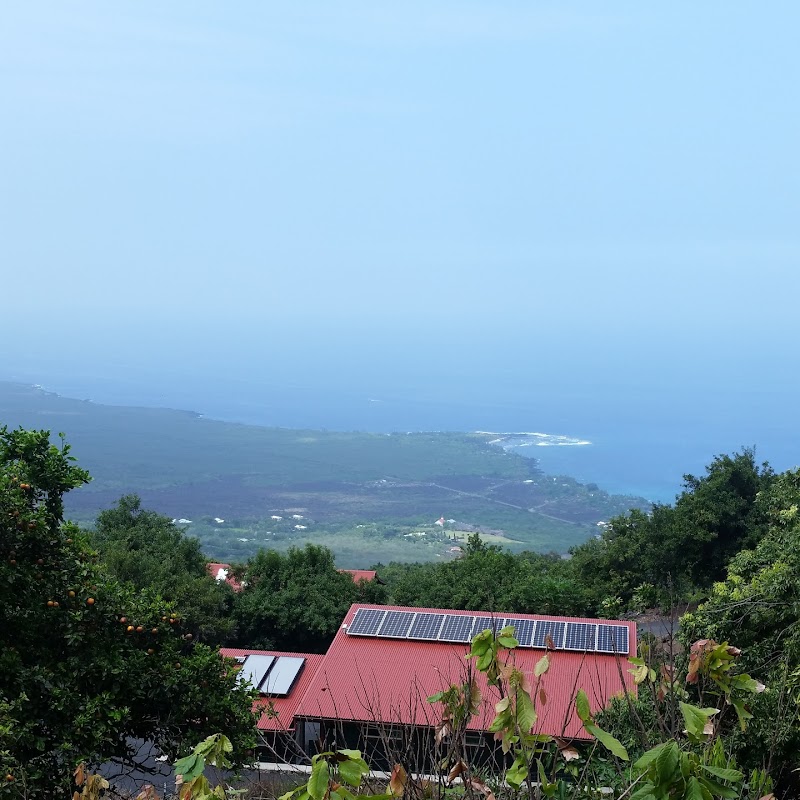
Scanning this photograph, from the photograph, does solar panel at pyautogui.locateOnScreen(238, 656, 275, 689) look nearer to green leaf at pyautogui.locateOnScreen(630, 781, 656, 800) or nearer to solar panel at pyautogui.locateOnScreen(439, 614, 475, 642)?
solar panel at pyautogui.locateOnScreen(439, 614, 475, 642)

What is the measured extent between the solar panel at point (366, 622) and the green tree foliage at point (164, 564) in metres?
3.12

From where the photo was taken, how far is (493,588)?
17.3 m

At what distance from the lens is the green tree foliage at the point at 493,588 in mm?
16766

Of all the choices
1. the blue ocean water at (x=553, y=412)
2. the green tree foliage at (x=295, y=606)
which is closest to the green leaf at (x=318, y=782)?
the green tree foliage at (x=295, y=606)

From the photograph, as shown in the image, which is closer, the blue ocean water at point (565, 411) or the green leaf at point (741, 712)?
the green leaf at point (741, 712)

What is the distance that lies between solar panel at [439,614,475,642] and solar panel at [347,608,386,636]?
1143 millimetres

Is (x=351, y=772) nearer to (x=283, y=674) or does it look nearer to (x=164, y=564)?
(x=283, y=674)

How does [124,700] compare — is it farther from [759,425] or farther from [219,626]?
[759,425]

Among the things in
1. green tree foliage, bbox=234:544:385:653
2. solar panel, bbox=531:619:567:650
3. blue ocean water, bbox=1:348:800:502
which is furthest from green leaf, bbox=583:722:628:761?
blue ocean water, bbox=1:348:800:502

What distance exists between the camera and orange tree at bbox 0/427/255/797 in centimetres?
598

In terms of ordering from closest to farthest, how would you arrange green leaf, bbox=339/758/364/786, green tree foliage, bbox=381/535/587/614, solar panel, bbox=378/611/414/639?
green leaf, bbox=339/758/364/786
solar panel, bbox=378/611/414/639
green tree foliage, bbox=381/535/587/614

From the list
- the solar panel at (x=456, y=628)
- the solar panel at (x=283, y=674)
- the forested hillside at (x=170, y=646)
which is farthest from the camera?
the solar panel at (x=456, y=628)

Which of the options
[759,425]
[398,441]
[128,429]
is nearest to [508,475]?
[398,441]

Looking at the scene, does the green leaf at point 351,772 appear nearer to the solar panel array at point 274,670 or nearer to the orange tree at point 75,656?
the orange tree at point 75,656
